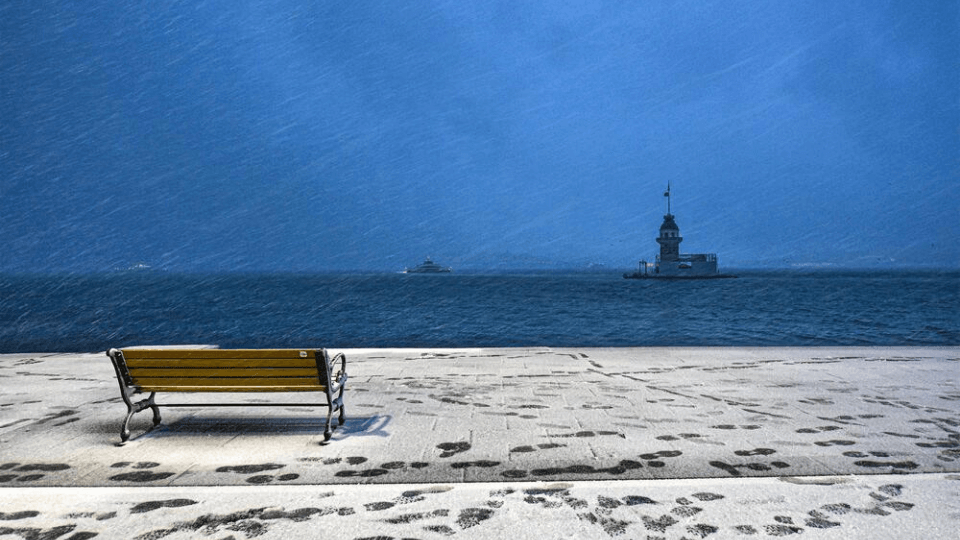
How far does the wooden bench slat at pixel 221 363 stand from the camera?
19.2 feet

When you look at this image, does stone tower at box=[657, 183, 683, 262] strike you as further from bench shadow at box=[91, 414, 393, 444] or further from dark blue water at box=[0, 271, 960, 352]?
bench shadow at box=[91, 414, 393, 444]

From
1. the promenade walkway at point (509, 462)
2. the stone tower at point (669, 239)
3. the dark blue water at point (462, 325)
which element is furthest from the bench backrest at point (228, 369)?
the stone tower at point (669, 239)

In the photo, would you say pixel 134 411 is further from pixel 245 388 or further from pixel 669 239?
pixel 669 239

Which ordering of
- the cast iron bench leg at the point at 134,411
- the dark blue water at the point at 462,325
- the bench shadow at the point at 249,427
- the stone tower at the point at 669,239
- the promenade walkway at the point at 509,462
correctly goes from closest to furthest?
the promenade walkway at the point at 509,462 < the cast iron bench leg at the point at 134,411 < the bench shadow at the point at 249,427 < the dark blue water at the point at 462,325 < the stone tower at the point at 669,239

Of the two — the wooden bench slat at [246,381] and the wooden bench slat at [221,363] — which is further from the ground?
the wooden bench slat at [221,363]

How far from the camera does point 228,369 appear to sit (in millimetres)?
5910

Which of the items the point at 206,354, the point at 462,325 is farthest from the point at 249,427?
the point at 462,325

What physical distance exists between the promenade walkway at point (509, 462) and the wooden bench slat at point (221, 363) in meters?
0.71

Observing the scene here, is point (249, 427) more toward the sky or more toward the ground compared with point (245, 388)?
more toward the ground

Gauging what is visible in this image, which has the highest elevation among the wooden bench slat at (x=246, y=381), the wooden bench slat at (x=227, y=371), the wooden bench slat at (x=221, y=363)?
the wooden bench slat at (x=221, y=363)

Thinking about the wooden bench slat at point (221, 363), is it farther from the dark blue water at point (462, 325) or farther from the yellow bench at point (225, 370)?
the dark blue water at point (462, 325)

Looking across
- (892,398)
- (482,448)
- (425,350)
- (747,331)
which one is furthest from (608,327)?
(482,448)

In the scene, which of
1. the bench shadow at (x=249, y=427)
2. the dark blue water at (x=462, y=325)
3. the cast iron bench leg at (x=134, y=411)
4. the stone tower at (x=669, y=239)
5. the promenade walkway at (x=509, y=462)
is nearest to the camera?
the promenade walkway at (x=509, y=462)

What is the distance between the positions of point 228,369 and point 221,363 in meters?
0.09
